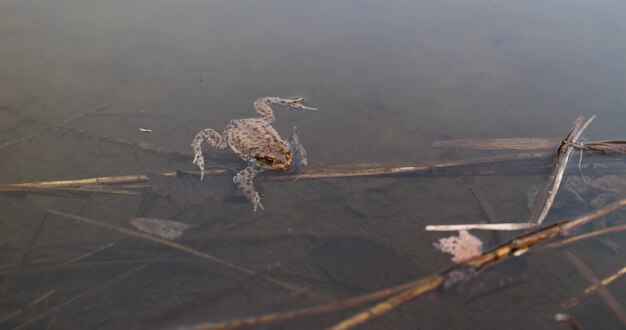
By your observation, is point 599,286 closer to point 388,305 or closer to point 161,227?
point 388,305

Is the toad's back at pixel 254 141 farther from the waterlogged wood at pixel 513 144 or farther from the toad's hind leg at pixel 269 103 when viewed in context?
the waterlogged wood at pixel 513 144

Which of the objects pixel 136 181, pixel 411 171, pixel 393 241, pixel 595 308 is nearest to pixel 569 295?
pixel 595 308

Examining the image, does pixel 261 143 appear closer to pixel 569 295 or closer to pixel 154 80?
pixel 154 80

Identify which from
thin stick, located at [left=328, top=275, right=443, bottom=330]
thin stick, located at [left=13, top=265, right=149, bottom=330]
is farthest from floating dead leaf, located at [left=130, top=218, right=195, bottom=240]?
thin stick, located at [left=328, top=275, right=443, bottom=330]

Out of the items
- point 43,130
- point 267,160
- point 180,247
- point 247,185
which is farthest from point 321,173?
point 43,130

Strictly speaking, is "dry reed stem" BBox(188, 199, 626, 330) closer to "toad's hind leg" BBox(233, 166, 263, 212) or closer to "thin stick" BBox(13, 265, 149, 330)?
"thin stick" BBox(13, 265, 149, 330)
